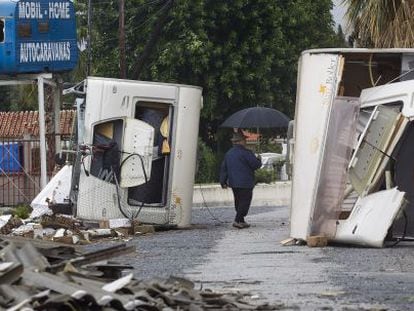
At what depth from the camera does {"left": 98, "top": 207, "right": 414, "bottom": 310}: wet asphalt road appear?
10.3 metres

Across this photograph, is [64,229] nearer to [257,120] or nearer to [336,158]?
[336,158]

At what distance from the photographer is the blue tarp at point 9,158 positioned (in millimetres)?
33594

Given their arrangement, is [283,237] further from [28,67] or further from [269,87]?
[269,87]

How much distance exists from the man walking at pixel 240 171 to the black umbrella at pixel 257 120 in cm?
291

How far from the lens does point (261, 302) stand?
9.84 meters

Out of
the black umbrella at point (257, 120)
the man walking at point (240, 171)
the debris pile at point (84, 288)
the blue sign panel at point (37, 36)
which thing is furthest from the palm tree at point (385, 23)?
the debris pile at point (84, 288)

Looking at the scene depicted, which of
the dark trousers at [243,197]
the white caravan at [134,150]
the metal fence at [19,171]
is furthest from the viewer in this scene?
the metal fence at [19,171]

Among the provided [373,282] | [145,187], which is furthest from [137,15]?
[373,282]

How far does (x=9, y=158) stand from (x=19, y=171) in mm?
803

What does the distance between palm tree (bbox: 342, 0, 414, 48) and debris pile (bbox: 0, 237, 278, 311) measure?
13.5m

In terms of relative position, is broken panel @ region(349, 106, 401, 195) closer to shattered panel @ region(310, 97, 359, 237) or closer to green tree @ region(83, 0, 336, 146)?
shattered panel @ region(310, 97, 359, 237)

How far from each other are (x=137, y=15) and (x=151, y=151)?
22335mm

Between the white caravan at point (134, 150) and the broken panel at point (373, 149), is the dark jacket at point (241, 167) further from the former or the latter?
the broken panel at point (373, 149)

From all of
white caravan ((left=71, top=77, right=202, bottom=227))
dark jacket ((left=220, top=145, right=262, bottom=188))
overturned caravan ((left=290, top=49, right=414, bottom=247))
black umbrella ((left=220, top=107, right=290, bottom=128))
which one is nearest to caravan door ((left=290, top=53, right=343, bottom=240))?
overturned caravan ((left=290, top=49, right=414, bottom=247))
